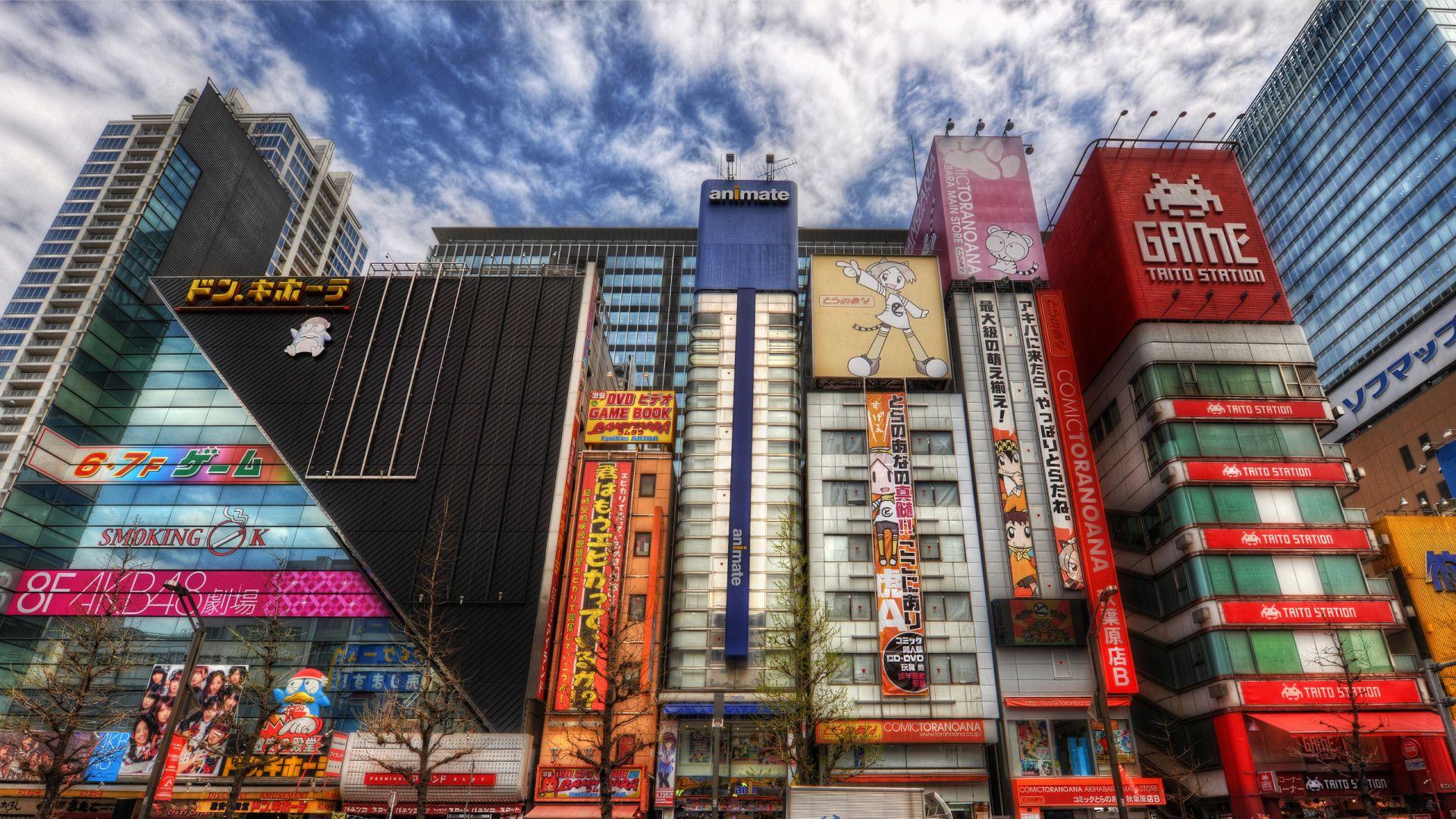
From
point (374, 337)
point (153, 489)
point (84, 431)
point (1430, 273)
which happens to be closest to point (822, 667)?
point (374, 337)

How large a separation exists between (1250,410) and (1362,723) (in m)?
17.8

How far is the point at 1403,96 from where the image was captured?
84.1 metres

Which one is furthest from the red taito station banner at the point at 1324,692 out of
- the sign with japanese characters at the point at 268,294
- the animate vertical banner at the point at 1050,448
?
the sign with japanese characters at the point at 268,294

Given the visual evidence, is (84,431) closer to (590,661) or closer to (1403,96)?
(590,661)

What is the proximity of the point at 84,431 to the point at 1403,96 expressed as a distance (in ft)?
408

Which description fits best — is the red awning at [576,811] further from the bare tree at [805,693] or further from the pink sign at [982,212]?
the pink sign at [982,212]

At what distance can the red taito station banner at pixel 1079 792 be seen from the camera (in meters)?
40.0

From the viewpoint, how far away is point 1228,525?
44.4 metres

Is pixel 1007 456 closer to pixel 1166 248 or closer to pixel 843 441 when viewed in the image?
pixel 843 441

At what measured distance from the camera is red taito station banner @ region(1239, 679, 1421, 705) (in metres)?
39.8

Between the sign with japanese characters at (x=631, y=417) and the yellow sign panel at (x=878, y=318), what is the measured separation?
11.0m

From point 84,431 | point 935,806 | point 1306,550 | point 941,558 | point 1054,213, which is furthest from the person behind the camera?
point 1054,213

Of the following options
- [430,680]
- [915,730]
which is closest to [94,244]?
[430,680]

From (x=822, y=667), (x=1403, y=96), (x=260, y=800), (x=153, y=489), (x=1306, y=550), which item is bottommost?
(x=260, y=800)
